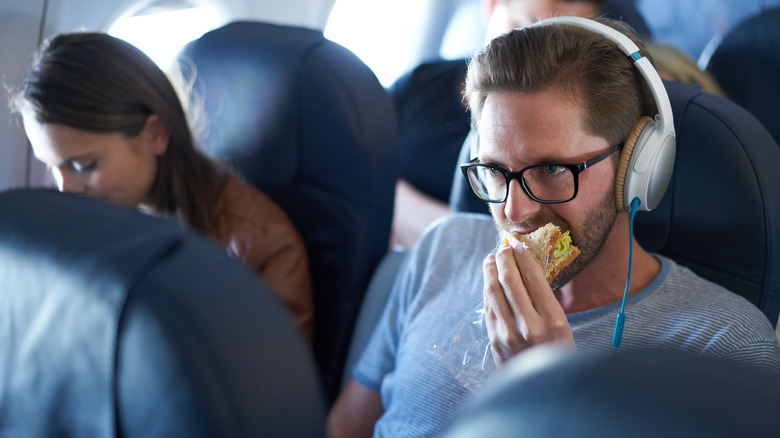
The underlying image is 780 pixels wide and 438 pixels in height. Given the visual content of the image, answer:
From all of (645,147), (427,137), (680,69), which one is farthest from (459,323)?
(427,137)

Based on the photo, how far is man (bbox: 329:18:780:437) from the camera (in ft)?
3.59

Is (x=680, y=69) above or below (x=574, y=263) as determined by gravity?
above

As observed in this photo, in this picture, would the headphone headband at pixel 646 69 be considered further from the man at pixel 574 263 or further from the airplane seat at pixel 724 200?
the airplane seat at pixel 724 200

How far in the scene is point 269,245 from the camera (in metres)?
1.81

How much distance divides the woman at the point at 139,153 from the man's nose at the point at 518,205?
0.80 m

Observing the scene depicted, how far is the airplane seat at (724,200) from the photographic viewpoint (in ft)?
4.08

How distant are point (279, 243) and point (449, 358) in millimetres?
729

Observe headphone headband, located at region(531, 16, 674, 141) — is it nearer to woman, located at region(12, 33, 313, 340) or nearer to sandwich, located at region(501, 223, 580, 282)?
sandwich, located at region(501, 223, 580, 282)

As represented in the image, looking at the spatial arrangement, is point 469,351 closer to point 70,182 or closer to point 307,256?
point 307,256

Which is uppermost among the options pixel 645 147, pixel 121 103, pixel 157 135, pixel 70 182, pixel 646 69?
pixel 646 69

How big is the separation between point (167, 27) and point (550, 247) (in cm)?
229

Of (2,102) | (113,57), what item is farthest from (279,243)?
(2,102)

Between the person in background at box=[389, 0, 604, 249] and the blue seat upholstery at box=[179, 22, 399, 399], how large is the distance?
1051 millimetres

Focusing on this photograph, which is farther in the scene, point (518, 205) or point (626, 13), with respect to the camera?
point (626, 13)
